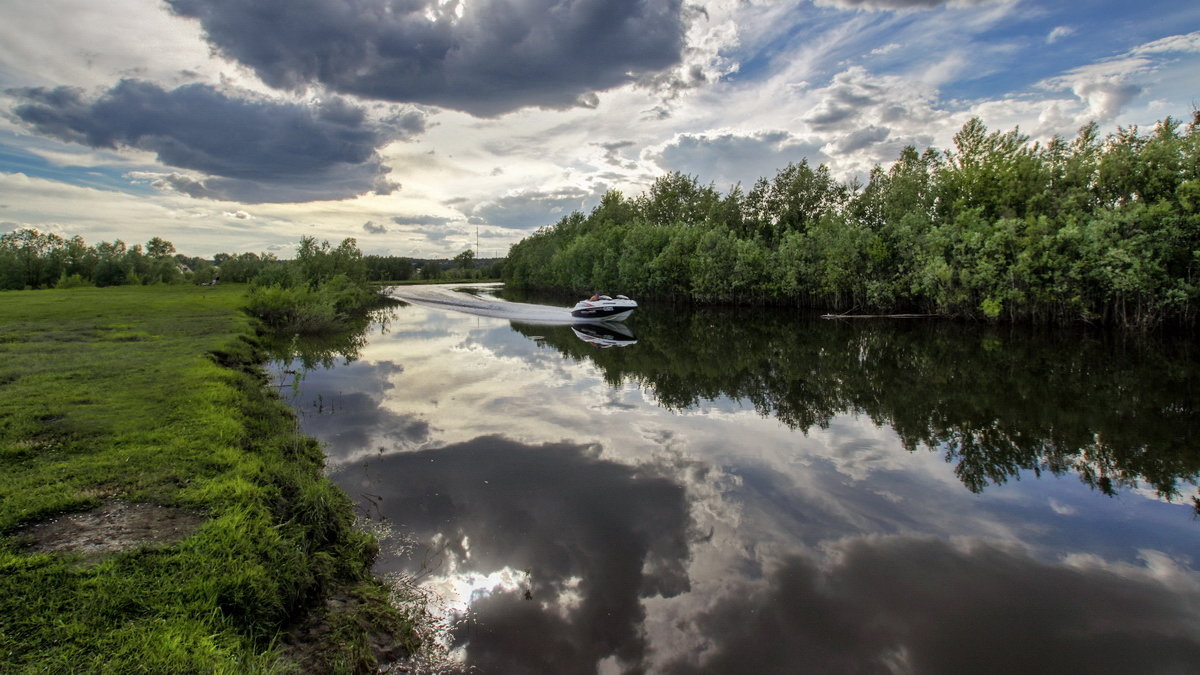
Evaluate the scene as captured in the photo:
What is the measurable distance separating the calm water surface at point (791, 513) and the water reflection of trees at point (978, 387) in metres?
0.10

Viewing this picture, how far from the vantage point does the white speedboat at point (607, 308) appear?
35.9m

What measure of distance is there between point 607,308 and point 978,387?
22.6 m

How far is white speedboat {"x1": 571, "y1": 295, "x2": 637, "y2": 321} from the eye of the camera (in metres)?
35.9

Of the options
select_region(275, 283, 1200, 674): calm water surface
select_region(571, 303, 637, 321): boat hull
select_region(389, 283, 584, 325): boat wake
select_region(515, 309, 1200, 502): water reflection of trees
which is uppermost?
select_region(571, 303, 637, 321): boat hull

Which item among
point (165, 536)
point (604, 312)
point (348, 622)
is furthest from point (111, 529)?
point (604, 312)

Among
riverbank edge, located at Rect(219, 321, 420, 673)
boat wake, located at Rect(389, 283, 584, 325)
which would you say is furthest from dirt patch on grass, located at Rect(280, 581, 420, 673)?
boat wake, located at Rect(389, 283, 584, 325)

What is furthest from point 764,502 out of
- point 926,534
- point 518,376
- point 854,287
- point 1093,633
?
point 854,287

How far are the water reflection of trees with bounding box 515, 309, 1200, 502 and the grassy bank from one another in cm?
993

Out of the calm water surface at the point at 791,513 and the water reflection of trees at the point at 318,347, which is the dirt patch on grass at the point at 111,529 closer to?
the calm water surface at the point at 791,513

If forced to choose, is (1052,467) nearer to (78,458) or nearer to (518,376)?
(518,376)

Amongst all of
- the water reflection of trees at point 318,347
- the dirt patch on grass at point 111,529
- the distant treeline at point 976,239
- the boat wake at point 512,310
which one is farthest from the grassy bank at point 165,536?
the distant treeline at point 976,239

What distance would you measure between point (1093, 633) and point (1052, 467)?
231 inches

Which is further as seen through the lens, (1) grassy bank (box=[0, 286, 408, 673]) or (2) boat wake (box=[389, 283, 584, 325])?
(2) boat wake (box=[389, 283, 584, 325])

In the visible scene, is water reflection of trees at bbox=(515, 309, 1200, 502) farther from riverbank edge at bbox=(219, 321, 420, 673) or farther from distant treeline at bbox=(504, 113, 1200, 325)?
riverbank edge at bbox=(219, 321, 420, 673)
